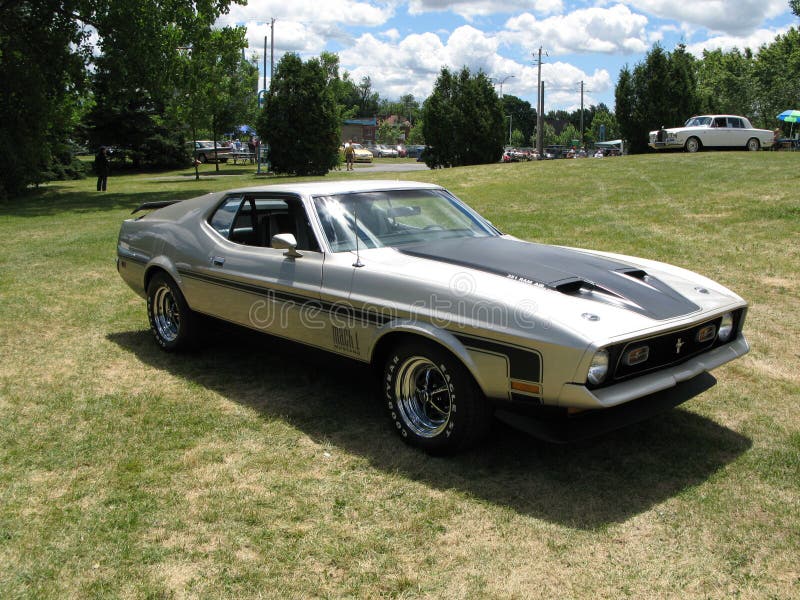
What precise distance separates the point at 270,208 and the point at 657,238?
734 cm

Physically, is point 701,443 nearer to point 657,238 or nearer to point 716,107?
point 657,238

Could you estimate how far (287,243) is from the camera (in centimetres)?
448

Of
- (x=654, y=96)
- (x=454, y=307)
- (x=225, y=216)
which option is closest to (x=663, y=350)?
(x=454, y=307)

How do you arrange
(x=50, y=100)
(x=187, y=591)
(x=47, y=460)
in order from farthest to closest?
(x=50, y=100), (x=47, y=460), (x=187, y=591)

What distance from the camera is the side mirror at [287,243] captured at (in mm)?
4488

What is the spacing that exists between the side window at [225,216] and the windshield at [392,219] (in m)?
1.00

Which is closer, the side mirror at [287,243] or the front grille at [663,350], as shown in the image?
the front grille at [663,350]

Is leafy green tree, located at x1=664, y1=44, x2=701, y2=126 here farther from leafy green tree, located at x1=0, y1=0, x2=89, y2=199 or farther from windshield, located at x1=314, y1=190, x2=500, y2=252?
windshield, located at x1=314, y1=190, x2=500, y2=252

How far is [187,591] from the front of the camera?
2.84 meters

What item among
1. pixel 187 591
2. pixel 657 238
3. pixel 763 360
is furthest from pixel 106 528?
pixel 657 238

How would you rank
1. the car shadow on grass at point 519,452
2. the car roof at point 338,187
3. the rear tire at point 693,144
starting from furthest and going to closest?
the rear tire at point 693,144 → the car roof at point 338,187 → the car shadow on grass at point 519,452

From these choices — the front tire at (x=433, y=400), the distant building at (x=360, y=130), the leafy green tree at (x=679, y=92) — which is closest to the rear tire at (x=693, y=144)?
the leafy green tree at (x=679, y=92)

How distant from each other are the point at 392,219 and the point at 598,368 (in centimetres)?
194

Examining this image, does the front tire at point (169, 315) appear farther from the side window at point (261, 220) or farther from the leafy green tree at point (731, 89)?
the leafy green tree at point (731, 89)
